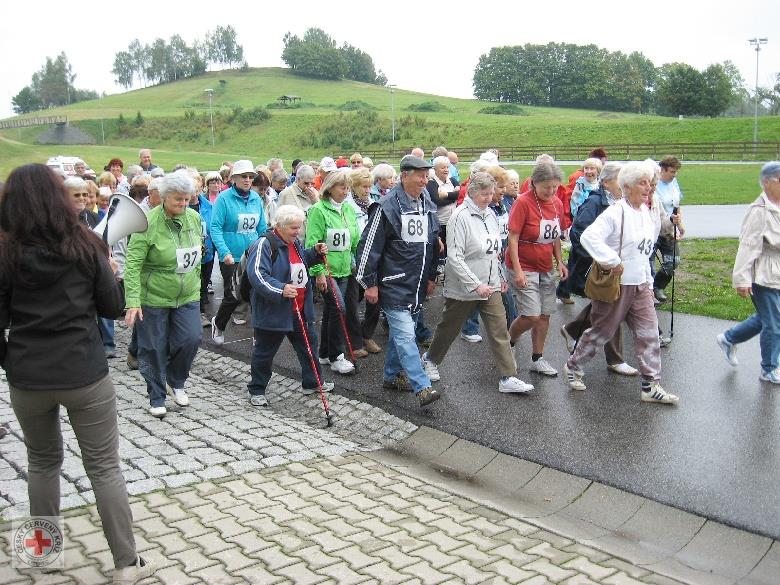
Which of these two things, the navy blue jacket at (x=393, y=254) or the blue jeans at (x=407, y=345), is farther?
the navy blue jacket at (x=393, y=254)

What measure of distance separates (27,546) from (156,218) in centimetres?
315

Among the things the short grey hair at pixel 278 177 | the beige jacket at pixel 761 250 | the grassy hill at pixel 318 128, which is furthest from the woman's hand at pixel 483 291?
the grassy hill at pixel 318 128

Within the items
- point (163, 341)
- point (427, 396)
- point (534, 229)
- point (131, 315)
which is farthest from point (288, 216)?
point (534, 229)

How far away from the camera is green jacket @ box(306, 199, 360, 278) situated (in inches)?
325

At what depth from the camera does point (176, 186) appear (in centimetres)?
686

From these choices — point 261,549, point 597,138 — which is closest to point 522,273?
point 261,549

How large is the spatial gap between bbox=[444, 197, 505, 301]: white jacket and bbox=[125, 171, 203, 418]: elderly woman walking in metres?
2.25

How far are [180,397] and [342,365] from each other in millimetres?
1687

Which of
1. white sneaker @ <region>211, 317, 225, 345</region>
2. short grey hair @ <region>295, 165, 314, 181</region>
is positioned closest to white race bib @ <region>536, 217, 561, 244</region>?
short grey hair @ <region>295, 165, 314, 181</region>

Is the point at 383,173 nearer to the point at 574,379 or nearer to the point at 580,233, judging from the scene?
the point at 580,233

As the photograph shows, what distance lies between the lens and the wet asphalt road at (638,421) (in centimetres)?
534

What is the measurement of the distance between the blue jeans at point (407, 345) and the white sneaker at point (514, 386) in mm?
817

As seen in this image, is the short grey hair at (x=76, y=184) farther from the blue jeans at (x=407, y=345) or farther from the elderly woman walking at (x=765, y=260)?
the elderly woman walking at (x=765, y=260)

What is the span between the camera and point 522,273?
766 cm
